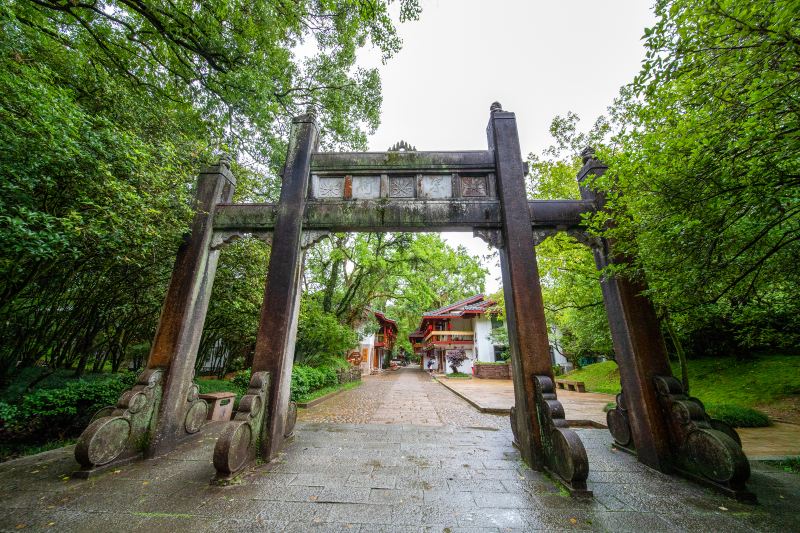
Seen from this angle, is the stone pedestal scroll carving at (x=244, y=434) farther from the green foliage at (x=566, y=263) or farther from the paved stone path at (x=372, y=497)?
the green foliage at (x=566, y=263)

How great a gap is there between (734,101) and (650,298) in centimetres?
249

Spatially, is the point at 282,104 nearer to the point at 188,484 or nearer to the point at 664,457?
the point at 188,484

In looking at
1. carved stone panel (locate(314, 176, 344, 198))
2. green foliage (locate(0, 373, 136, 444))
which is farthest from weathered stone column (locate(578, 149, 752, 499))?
green foliage (locate(0, 373, 136, 444))

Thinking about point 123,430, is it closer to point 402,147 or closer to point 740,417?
point 402,147

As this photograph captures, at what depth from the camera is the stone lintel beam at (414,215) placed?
15.3ft

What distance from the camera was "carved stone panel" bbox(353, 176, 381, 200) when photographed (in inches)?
200

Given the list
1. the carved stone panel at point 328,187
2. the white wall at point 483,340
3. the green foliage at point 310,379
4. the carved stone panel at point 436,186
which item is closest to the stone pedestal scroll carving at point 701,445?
the carved stone panel at point 436,186

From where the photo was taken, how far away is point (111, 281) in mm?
5473

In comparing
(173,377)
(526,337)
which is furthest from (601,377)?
(173,377)

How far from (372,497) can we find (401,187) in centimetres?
428

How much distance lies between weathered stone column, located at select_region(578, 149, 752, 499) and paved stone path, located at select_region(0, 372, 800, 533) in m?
0.23

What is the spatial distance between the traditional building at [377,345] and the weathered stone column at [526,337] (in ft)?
61.5

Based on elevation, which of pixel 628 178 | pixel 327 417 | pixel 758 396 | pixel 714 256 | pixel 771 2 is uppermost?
pixel 771 2

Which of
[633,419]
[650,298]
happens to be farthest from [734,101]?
[633,419]
